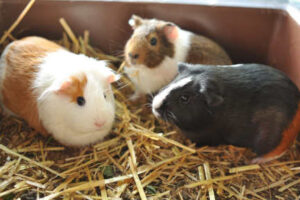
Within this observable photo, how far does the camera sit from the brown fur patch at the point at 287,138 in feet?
7.29

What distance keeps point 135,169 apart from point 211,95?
2.65 ft

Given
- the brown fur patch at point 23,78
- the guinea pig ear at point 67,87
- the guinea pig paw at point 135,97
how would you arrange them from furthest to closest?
the guinea pig paw at point 135,97 < the brown fur patch at point 23,78 < the guinea pig ear at point 67,87

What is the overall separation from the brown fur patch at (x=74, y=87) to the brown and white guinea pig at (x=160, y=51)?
2.49 ft

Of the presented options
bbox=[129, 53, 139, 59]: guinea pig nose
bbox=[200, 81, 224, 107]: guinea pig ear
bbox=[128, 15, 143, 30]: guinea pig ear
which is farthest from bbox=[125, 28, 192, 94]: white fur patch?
bbox=[200, 81, 224, 107]: guinea pig ear

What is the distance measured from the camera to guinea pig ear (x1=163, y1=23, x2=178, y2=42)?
107 inches

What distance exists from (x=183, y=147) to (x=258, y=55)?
4.58ft

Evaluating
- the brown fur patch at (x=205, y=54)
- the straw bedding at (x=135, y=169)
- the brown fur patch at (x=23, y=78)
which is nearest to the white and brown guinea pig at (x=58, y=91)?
the brown fur patch at (x=23, y=78)

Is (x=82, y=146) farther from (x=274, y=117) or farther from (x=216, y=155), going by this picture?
(x=274, y=117)

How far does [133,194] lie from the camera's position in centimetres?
211

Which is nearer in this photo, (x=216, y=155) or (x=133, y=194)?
(x=133, y=194)

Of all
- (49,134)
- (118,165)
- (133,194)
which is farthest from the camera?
(49,134)

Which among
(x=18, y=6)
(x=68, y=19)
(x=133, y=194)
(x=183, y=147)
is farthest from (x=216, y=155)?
(x=18, y=6)

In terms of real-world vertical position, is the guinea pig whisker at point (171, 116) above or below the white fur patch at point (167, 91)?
below

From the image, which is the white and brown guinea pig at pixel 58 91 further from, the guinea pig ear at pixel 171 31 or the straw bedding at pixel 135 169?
the guinea pig ear at pixel 171 31
